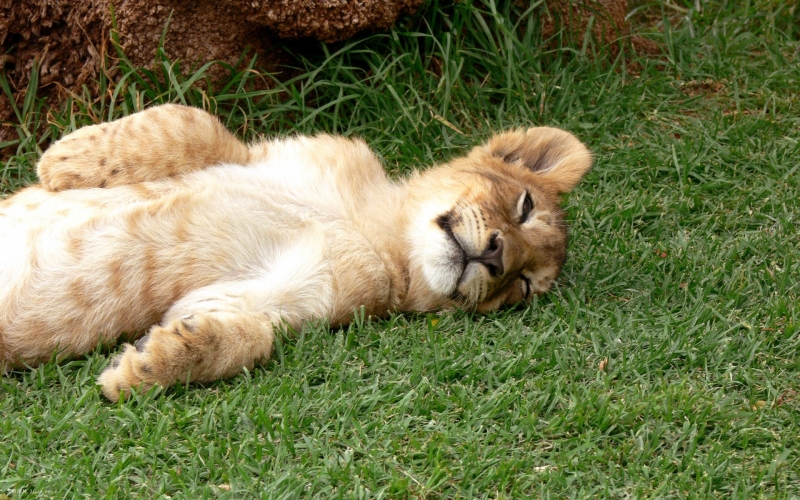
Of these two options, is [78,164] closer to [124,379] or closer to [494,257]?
[124,379]

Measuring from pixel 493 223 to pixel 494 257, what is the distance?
0.63ft

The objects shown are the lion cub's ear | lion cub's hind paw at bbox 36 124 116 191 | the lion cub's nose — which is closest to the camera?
the lion cub's nose

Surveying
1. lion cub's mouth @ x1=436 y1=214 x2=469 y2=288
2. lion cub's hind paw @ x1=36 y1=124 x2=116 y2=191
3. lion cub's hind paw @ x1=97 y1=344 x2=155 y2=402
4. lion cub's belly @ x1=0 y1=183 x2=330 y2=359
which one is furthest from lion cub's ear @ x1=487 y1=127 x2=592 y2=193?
lion cub's hind paw @ x1=97 y1=344 x2=155 y2=402

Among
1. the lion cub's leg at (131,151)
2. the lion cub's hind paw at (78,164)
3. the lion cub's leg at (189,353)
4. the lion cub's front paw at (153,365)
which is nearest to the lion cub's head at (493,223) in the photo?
the lion cub's leg at (189,353)

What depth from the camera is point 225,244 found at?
4.95 metres

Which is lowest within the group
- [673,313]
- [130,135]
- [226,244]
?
[673,313]

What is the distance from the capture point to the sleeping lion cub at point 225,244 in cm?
456

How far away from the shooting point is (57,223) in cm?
486

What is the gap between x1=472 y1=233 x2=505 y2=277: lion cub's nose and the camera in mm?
4984

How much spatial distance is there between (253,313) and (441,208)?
1.21 meters

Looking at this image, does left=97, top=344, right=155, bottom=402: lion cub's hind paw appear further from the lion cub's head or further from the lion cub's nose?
the lion cub's nose

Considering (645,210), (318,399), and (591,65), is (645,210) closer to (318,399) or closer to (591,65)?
(591,65)

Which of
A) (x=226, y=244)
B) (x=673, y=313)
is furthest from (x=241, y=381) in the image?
(x=673, y=313)

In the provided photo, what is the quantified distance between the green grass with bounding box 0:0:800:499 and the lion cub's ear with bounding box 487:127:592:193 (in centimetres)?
43
